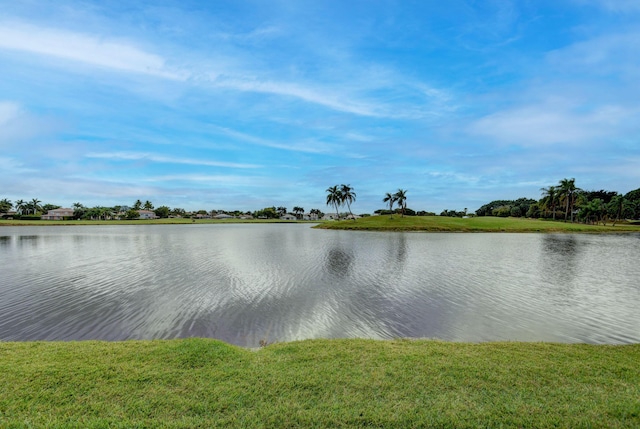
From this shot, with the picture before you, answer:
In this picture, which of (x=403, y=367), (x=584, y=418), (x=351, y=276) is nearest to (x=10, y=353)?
(x=403, y=367)

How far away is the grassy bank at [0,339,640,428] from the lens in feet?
14.6

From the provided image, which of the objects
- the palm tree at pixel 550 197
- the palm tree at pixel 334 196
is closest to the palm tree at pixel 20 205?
the palm tree at pixel 334 196

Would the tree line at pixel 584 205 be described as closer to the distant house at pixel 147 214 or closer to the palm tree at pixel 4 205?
the distant house at pixel 147 214

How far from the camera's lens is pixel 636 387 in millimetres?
5445

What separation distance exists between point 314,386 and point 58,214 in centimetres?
21156

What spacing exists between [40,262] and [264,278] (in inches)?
753

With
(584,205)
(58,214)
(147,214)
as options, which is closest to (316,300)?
(584,205)

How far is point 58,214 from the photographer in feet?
527

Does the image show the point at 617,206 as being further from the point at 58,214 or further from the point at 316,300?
the point at 58,214

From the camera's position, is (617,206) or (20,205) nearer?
(617,206)

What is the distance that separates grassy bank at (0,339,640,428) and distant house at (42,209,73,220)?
192 meters

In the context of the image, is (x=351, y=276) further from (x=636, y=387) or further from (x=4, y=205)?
(x=4, y=205)

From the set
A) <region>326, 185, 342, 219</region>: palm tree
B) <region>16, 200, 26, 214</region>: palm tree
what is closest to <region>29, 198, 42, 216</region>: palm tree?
<region>16, 200, 26, 214</region>: palm tree

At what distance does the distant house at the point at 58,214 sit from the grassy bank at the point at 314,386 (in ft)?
631
